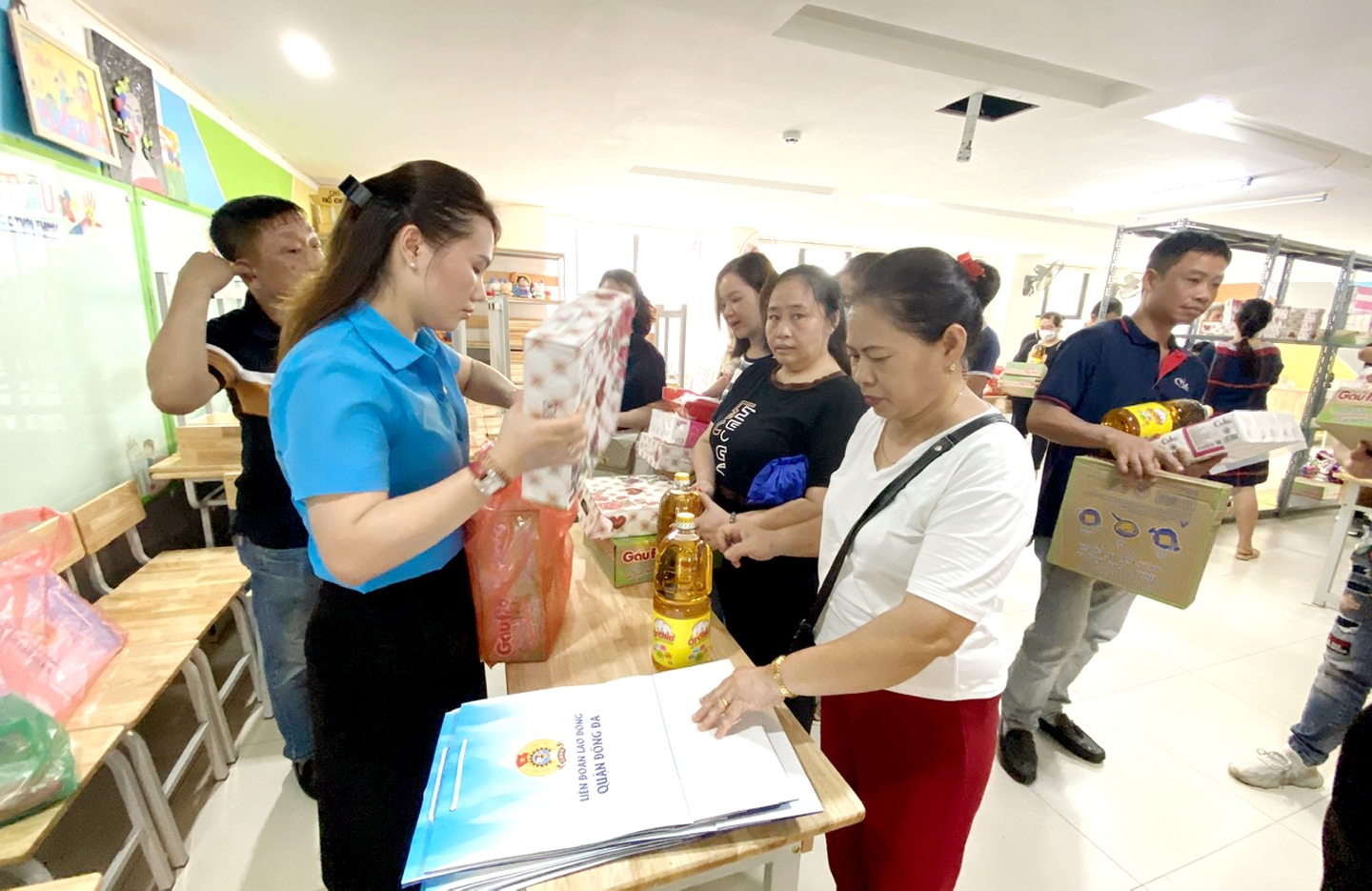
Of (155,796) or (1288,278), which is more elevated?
(1288,278)

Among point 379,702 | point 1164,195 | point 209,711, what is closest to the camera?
point 379,702

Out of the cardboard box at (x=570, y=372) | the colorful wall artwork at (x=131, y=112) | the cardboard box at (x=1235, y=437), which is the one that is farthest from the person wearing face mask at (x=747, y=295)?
the colorful wall artwork at (x=131, y=112)

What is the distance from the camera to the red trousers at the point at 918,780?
892mm

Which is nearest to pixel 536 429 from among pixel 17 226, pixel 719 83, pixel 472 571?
pixel 472 571

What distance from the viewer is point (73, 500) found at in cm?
184

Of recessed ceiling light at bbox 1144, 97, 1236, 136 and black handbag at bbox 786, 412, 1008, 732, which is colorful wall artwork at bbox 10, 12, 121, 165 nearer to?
black handbag at bbox 786, 412, 1008, 732

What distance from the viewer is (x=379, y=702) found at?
2.83ft

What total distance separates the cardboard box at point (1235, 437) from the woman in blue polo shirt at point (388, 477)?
1515 millimetres

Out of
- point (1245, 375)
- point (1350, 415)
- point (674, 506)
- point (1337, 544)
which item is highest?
point (1350, 415)

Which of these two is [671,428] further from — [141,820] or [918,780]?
[141,820]

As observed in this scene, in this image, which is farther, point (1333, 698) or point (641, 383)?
point (641, 383)

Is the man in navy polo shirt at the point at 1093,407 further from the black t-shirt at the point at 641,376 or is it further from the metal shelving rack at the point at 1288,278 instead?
the metal shelving rack at the point at 1288,278

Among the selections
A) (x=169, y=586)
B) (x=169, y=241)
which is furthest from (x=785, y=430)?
(x=169, y=241)

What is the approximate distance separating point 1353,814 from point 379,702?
130cm
